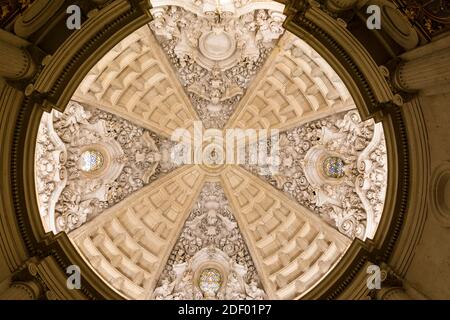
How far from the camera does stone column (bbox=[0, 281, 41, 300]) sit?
1151 centimetres

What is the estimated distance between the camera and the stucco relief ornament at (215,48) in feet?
55.1

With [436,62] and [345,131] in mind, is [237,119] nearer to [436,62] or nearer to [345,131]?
[345,131]

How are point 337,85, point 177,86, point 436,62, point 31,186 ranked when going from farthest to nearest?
point 177,86
point 337,85
point 31,186
point 436,62

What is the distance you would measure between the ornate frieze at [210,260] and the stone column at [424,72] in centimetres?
997

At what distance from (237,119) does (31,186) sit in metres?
9.47

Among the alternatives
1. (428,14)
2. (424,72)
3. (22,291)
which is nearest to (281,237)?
(424,72)

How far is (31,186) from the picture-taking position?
13.0m

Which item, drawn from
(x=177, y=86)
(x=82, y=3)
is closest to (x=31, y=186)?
(x=82, y=3)

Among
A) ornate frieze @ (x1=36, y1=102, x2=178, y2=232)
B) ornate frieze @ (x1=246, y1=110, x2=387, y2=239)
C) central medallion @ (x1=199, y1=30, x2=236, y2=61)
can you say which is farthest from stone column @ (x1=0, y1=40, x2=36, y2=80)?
ornate frieze @ (x1=246, y1=110, x2=387, y2=239)

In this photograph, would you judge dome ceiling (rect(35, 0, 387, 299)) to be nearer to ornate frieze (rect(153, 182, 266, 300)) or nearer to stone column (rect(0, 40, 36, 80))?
ornate frieze (rect(153, 182, 266, 300))

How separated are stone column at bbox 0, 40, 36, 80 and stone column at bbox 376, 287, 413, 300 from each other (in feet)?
33.0

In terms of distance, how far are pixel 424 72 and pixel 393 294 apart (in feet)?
17.4

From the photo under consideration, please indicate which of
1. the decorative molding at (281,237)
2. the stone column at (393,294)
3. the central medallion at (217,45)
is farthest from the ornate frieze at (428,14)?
the decorative molding at (281,237)

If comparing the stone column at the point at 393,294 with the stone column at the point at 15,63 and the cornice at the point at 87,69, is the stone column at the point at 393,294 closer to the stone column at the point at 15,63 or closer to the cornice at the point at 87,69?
the cornice at the point at 87,69
